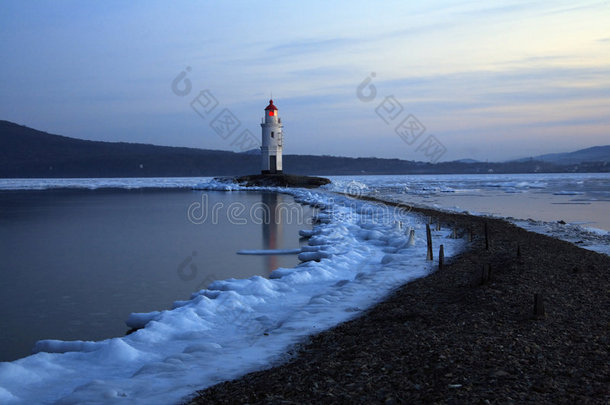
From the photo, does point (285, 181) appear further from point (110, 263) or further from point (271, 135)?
point (110, 263)

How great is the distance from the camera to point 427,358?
479 cm

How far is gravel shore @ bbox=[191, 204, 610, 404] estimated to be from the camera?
4.09 metres

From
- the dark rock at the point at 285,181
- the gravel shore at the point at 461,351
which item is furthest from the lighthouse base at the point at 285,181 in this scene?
the gravel shore at the point at 461,351

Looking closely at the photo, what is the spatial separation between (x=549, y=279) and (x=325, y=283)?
356 centimetres

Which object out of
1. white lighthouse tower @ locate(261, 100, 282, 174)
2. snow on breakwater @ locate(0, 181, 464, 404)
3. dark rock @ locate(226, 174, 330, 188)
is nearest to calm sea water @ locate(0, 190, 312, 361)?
snow on breakwater @ locate(0, 181, 464, 404)

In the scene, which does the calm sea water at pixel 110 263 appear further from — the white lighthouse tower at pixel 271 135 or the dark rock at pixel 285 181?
the dark rock at pixel 285 181

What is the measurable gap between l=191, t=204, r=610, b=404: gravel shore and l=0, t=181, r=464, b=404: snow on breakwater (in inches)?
15.4

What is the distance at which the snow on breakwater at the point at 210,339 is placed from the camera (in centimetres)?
484

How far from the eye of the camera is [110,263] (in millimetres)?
13242

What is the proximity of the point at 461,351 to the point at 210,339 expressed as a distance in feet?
9.78

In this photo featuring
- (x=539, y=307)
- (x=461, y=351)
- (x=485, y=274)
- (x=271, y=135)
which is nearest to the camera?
(x=461, y=351)

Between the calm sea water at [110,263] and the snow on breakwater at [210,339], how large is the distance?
1118 millimetres

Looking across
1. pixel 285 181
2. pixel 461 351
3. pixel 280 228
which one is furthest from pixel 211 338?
pixel 285 181

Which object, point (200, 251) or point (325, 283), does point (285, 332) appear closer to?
point (325, 283)
